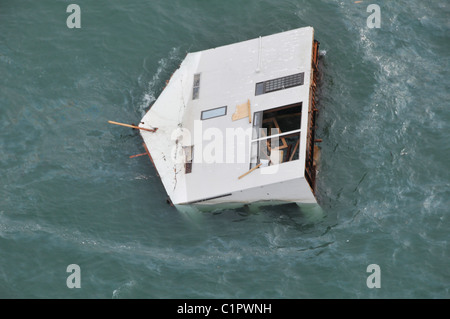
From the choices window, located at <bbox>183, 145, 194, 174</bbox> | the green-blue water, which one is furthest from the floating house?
the green-blue water

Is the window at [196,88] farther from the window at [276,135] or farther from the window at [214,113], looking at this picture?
the window at [276,135]

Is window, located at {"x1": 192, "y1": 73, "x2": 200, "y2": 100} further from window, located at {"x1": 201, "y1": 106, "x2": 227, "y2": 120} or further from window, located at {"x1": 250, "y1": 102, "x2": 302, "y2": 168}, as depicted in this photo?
window, located at {"x1": 250, "y1": 102, "x2": 302, "y2": 168}

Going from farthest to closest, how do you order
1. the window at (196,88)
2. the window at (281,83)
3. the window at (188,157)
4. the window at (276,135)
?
the window at (196,88) < the window at (281,83) < the window at (188,157) < the window at (276,135)

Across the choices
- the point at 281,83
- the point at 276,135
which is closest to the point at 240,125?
the point at 276,135

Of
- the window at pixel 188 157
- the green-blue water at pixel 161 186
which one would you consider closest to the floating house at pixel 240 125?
the window at pixel 188 157
